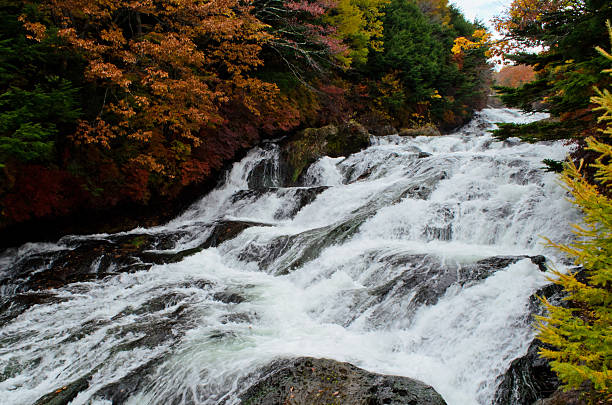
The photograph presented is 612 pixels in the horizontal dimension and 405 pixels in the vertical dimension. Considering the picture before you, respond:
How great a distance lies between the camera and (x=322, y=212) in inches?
365

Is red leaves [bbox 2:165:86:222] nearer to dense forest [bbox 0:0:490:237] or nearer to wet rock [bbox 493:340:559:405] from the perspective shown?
dense forest [bbox 0:0:490:237]

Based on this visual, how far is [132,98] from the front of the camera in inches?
354

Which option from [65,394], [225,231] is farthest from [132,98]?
[65,394]

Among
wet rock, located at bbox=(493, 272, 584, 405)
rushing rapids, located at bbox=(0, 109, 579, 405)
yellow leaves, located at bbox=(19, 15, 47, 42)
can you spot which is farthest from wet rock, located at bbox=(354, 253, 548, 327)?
yellow leaves, located at bbox=(19, 15, 47, 42)

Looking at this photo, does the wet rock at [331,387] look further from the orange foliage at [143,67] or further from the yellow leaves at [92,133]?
the yellow leaves at [92,133]

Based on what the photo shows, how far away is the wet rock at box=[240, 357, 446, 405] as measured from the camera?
114 inches

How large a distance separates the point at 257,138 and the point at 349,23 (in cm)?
793

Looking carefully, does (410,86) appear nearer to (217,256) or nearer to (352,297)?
(217,256)

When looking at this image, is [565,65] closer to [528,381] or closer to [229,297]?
[528,381]

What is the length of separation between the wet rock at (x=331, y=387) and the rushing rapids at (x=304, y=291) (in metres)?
0.32

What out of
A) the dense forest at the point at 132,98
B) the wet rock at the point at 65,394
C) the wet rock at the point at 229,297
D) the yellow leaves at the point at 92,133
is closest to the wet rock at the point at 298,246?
the wet rock at the point at 229,297

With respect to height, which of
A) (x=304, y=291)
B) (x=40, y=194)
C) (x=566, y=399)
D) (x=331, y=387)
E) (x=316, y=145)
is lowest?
(x=304, y=291)

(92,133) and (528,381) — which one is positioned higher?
(92,133)

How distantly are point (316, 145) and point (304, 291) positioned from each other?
27.7 ft
